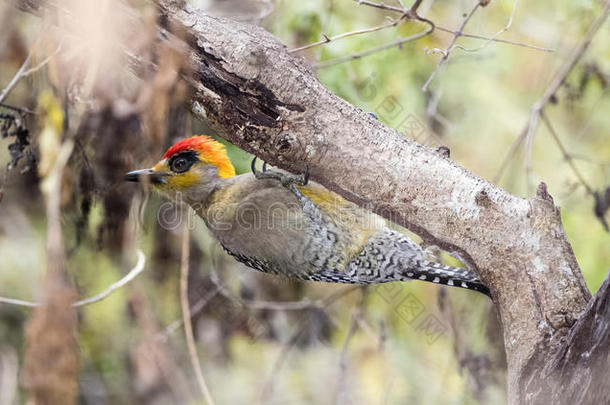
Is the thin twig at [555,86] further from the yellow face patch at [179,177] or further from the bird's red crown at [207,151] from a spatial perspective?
the yellow face patch at [179,177]

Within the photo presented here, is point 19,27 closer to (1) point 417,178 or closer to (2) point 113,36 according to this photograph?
(2) point 113,36

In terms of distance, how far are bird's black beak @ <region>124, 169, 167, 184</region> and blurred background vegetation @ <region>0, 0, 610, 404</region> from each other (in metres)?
0.09

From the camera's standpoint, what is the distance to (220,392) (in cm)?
609

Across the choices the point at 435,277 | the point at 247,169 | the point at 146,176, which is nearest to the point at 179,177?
the point at 146,176

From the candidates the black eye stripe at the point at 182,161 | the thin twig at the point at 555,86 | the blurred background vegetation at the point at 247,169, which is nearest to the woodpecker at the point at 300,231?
the black eye stripe at the point at 182,161

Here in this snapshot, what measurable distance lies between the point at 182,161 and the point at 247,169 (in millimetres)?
757

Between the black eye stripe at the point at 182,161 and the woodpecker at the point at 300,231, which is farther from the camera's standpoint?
the black eye stripe at the point at 182,161

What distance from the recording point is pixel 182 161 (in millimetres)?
4129

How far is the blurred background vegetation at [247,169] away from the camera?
350 cm

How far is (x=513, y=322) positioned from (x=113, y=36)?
2.08 metres

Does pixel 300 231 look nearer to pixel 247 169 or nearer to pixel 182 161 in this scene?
pixel 182 161

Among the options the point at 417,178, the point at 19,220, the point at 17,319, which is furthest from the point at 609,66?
the point at 17,319

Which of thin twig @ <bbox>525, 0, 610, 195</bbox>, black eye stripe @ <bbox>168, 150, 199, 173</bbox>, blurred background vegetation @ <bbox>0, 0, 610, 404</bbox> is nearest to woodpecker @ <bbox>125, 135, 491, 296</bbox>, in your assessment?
black eye stripe @ <bbox>168, 150, 199, 173</bbox>

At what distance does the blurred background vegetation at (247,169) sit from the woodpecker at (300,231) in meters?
A: 0.47
